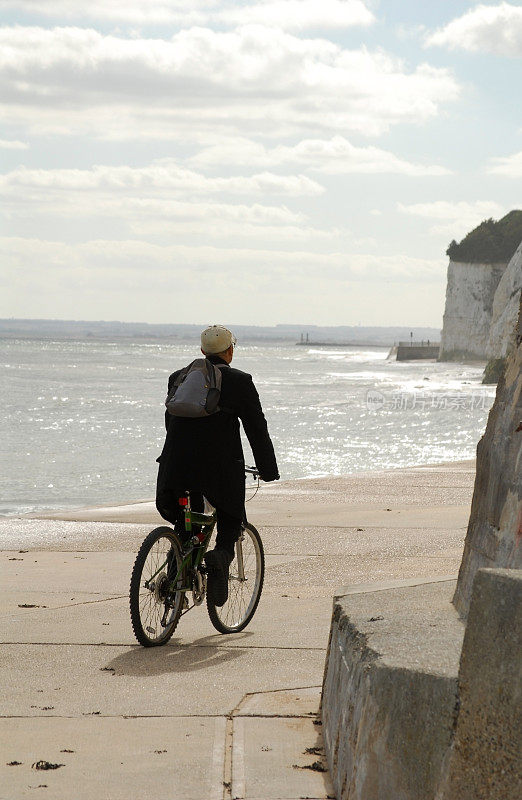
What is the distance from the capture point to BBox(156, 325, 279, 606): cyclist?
5695 millimetres

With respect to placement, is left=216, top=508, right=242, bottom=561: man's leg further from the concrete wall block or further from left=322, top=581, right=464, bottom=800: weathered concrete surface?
the concrete wall block

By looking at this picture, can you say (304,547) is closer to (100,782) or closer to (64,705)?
(64,705)

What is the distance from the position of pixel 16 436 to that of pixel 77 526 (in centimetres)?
1872

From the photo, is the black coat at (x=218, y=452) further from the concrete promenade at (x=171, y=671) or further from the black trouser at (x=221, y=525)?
the concrete promenade at (x=171, y=671)

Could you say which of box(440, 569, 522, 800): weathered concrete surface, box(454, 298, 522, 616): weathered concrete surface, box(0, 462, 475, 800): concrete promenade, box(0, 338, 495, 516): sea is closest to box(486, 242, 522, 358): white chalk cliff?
box(0, 338, 495, 516): sea

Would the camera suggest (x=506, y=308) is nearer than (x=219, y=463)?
No

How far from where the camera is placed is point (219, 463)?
570 centimetres

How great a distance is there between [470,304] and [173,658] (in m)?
87.4

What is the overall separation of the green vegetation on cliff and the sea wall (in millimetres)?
656

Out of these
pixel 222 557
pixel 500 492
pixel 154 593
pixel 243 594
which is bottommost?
pixel 243 594

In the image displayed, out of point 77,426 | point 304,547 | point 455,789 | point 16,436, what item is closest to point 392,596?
point 455,789

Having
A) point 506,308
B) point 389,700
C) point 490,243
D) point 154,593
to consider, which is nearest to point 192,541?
point 154,593

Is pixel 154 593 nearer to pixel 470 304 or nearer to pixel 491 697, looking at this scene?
pixel 491 697

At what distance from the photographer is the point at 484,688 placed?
260 cm
